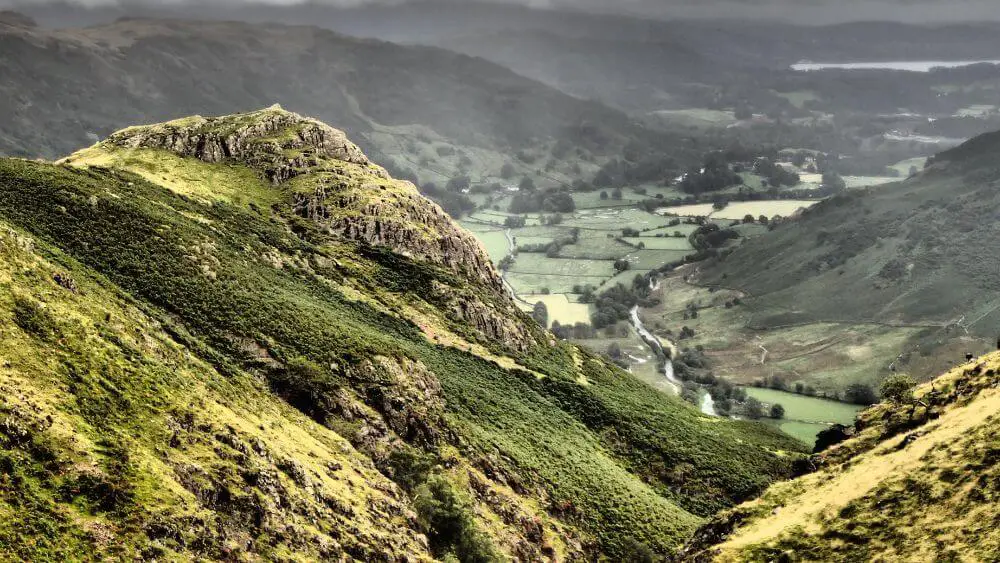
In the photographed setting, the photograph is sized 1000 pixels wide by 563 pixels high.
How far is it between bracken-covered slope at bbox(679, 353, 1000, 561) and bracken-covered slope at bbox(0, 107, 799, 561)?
2310 centimetres

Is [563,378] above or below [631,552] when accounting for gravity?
above

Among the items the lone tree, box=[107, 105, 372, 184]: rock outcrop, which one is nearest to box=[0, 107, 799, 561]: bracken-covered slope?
box=[107, 105, 372, 184]: rock outcrop

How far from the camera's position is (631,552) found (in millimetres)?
105125

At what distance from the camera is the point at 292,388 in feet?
314

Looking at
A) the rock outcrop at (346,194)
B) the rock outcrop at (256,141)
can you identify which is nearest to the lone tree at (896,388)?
the rock outcrop at (346,194)

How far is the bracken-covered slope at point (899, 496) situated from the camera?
224ft

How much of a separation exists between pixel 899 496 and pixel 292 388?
67420mm

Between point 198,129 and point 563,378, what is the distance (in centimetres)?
9590

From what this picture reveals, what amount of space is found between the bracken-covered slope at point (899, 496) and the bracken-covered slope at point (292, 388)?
75.8 ft

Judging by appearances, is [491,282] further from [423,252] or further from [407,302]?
[407,302]

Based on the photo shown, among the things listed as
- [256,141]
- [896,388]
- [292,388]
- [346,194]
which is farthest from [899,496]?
[256,141]

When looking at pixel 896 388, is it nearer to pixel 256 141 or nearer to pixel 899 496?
pixel 899 496

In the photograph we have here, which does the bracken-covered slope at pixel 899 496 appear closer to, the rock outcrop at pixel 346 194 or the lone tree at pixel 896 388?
the lone tree at pixel 896 388

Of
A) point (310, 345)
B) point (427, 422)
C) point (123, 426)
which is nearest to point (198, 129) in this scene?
point (310, 345)
